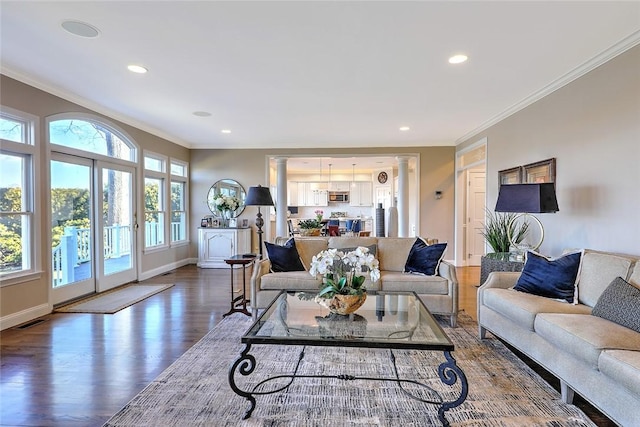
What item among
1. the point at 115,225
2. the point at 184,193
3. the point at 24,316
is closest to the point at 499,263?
the point at 24,316

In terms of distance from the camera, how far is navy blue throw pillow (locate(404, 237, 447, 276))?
3764mm

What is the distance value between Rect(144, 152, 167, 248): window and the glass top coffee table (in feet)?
14.1

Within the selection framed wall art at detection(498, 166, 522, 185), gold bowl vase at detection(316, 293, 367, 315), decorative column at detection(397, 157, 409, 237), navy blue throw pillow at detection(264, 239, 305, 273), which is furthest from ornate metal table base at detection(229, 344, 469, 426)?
decorative column at detection(397, 157, 409, 237)

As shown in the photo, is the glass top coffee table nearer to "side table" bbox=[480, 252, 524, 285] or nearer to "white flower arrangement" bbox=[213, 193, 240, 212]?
"side table" bbox=[480, 252, 524, 285]

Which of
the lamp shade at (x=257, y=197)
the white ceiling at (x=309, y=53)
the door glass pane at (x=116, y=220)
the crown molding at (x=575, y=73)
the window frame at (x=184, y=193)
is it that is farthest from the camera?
the window frame at (x=184, y=193)

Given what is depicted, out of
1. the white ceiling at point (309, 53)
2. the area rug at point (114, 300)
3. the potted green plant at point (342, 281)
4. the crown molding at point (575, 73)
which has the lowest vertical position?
the area rug at point (114, 300)

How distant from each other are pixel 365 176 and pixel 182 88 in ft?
28.1

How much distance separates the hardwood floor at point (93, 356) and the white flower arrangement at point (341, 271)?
4.82 ft

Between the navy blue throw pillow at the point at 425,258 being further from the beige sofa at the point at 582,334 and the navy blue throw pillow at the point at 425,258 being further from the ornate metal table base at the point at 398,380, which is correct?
the ornate metal table base at the point at 398,380

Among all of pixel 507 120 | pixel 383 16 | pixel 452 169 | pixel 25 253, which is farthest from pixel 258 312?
pixel 452 169

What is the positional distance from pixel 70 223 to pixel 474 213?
706 centimetres

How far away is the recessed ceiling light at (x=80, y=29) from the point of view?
8.23 ft

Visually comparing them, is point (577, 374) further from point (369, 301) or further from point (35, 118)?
point (35, 118)

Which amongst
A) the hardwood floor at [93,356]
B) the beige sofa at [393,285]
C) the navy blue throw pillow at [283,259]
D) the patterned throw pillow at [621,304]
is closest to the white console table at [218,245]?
the hardwood floor at [93,356]
